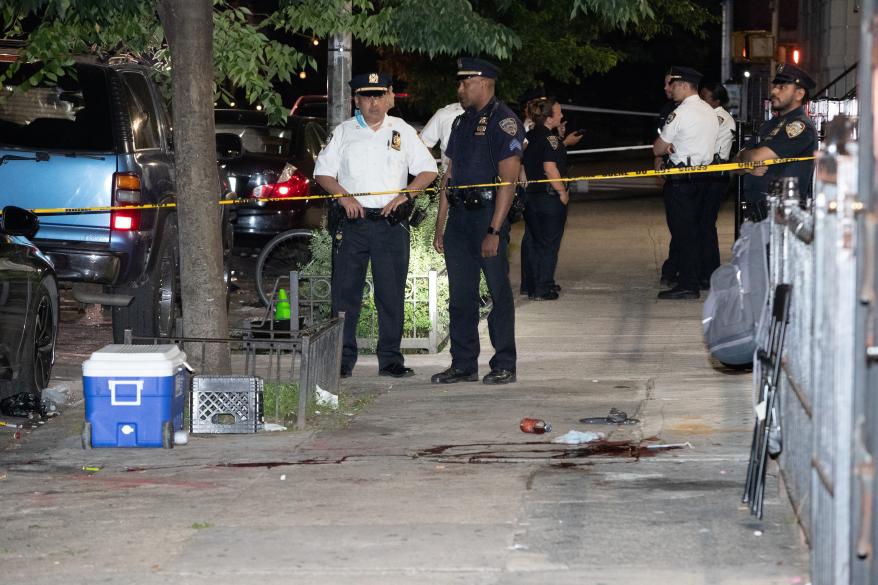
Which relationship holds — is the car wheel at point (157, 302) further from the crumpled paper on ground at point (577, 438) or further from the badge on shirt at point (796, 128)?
the badge on shirt at point (796, 128)

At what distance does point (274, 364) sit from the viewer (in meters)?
10.4

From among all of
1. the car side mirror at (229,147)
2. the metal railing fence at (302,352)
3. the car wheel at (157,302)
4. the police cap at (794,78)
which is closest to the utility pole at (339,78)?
the car side mirror at (229,147)

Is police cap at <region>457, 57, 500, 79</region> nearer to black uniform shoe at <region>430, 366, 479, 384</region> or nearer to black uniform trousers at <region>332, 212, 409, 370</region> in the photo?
black uniform trousers at <region>332, 212, 409, 370</region>

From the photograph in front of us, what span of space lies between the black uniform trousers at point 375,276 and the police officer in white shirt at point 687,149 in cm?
393

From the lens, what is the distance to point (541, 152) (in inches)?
529

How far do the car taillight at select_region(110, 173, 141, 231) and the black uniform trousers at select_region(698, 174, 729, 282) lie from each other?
18.8 feet

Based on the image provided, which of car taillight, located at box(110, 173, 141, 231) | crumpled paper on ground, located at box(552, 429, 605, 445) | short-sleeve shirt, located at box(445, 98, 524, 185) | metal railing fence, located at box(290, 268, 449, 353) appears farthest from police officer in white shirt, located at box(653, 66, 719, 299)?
crumpled paper on ground, located at box(552, 429, 605, 445)

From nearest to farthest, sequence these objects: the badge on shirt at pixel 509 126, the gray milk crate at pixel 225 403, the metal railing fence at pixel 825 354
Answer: the metal railing fence at pixel 825 354, the gray milk crate at pixel 225 403, the badge on shirt at pixel 509 126

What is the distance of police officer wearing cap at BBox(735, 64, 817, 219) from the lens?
31.6 feet

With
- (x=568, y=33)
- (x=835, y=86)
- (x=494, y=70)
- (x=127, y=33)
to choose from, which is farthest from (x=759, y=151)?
(x=835, y=86)

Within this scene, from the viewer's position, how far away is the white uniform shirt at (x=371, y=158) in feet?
31.7

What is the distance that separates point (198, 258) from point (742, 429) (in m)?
3.22

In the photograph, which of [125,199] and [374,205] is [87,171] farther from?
→ [374,205]

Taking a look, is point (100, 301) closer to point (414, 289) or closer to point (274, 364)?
point (274, 364)
